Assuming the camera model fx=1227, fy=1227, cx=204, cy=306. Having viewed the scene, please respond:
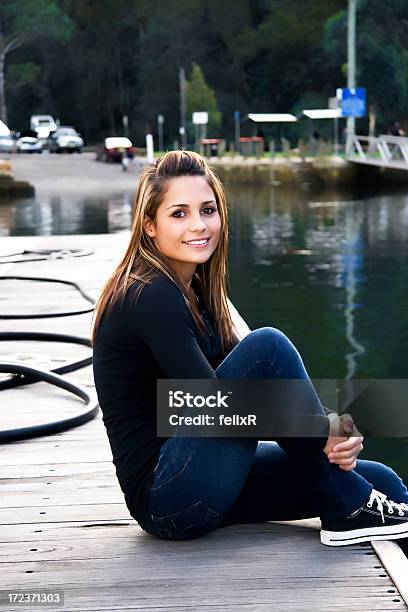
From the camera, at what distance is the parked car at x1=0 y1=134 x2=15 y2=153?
5244 centimetres

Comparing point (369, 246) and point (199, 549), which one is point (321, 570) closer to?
point (199, 549)

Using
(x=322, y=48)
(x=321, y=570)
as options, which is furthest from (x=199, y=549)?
(x=322, y=48)

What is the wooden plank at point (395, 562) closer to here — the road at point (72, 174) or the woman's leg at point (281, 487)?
the woman's leg at point (281, 487)

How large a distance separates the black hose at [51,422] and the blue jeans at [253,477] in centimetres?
119

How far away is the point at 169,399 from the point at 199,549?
44 cm

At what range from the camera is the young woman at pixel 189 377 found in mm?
2889

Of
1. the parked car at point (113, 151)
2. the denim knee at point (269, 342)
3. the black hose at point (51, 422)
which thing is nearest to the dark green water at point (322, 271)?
the black hose at point (51, 422)

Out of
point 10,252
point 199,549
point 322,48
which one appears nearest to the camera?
point 199,549

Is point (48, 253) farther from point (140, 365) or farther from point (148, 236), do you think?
point (140, 365)

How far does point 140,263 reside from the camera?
9.78ft

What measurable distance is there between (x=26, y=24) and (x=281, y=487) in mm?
65531

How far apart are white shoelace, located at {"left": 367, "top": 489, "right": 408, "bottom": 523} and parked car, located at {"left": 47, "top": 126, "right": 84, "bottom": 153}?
54.8m

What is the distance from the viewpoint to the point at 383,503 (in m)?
3.12

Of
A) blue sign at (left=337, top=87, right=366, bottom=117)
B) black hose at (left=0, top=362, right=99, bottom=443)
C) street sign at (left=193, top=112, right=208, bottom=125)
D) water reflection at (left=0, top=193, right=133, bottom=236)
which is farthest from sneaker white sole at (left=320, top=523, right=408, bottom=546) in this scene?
street sign at (left=193, top=112, right=208, bottom=125)
